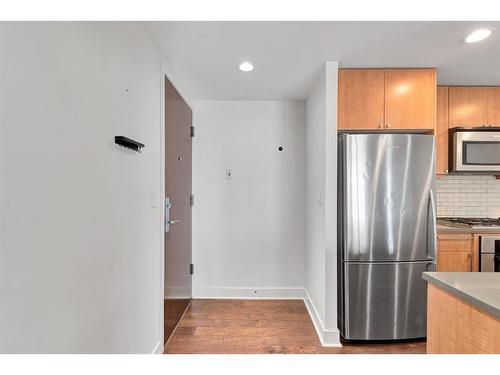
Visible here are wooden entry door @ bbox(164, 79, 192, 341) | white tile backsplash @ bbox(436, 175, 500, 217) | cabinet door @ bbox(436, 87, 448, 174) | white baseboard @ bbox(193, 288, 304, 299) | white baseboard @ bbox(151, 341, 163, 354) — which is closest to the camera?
white baseboard @ bbox(151, 341, 163, 354)

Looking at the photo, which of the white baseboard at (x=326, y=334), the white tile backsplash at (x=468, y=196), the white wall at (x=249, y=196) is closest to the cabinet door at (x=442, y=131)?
the white tile backsplash at (x=468, y=196)

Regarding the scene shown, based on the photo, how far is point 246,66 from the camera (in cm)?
245

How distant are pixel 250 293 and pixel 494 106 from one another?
127 inches

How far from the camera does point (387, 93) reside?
2498mm

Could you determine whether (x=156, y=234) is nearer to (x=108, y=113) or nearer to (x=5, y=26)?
(x=108, y=113)

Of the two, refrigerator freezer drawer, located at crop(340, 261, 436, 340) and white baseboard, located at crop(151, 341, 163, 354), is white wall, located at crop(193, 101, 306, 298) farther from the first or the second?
white baseboard, located at crop(151, 341, 163, 354)

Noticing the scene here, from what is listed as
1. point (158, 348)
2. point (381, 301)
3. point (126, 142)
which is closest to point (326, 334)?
point (381, 301)

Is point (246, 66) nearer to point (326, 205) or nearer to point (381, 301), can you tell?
point (326, 205)

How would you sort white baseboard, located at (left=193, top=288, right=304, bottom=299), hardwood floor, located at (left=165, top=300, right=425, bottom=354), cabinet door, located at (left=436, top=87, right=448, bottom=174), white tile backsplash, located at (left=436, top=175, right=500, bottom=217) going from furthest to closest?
white baseboard, located at (left=193, top=288, right=304, bottom=299), white tile backsplash, located at (left=436, top=175, right=500, bottom=217), cabinet door, located at (left=436, top=87, right=448, bottom=174), hardwood floor, located at (left=165, top=300, right=425, bottom=354)

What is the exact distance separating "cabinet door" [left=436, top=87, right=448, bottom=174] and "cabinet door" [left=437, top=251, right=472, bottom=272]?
80cm

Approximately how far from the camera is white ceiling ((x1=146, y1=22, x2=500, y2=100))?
185 cm

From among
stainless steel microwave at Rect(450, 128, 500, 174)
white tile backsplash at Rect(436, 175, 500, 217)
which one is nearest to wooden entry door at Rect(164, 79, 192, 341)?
stainless steel microwave at Rect(450, 128, 500, 174)

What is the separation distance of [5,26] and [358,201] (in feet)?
7.46
